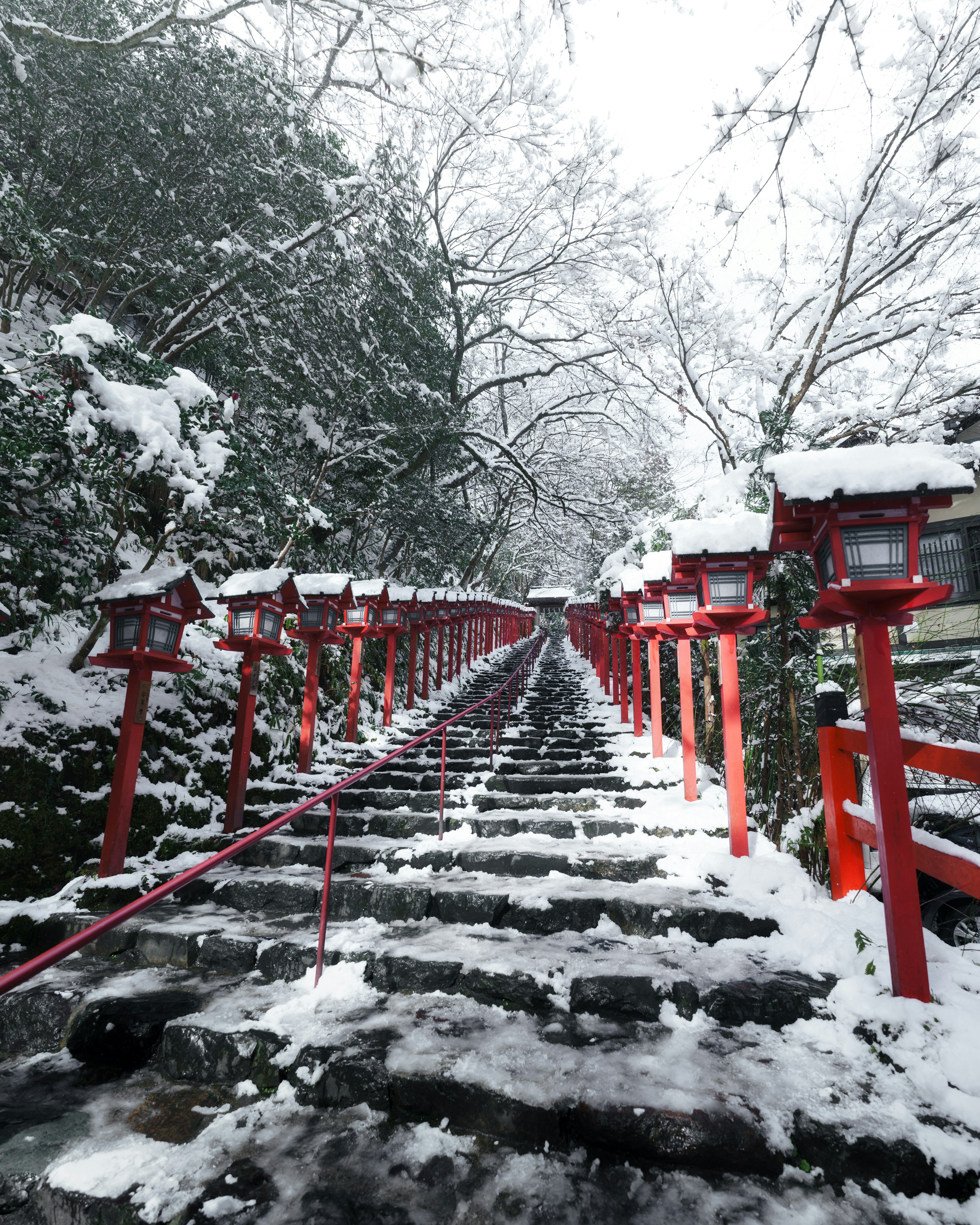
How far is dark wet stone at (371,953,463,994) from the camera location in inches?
111

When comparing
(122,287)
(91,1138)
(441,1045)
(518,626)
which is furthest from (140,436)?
(518,626)

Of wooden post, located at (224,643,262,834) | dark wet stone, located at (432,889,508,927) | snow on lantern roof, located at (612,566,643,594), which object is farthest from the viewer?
snow on lantern roof, located at (612,566,643,594)

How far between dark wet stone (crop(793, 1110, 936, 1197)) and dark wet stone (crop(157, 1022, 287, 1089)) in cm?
197

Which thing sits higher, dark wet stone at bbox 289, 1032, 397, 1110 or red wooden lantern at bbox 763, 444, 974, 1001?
red wooden lantern at bbox 763, 444, 974, 1001

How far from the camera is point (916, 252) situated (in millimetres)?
7887

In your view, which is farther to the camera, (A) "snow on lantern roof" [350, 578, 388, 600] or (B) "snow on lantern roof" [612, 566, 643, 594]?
(A) "snow on lantern roof" [350, 578, 388, 600]

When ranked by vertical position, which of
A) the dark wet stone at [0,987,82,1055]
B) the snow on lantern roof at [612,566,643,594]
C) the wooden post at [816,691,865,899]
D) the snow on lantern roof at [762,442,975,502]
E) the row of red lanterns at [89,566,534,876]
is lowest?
the dark wet stone at [0,987,82,1055]

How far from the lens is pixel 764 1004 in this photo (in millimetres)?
2496

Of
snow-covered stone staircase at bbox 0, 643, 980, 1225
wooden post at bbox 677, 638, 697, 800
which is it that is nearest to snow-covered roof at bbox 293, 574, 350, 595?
snow-covered stone staircase at bbox 0, 643, 980, 1225

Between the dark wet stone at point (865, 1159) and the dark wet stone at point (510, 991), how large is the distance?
1.10 m

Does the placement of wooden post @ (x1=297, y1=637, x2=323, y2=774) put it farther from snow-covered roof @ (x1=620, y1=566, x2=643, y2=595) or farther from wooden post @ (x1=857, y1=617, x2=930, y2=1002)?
wooden post @ (x1=857, y1=617, x2=930, y2=1002)

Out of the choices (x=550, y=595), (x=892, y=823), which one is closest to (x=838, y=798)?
(x=892, y=823)

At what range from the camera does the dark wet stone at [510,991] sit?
2666 millimetres

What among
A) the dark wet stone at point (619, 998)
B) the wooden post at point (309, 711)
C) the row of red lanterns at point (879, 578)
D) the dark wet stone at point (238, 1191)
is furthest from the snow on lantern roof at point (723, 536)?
the wooden post at point (309, 711)
